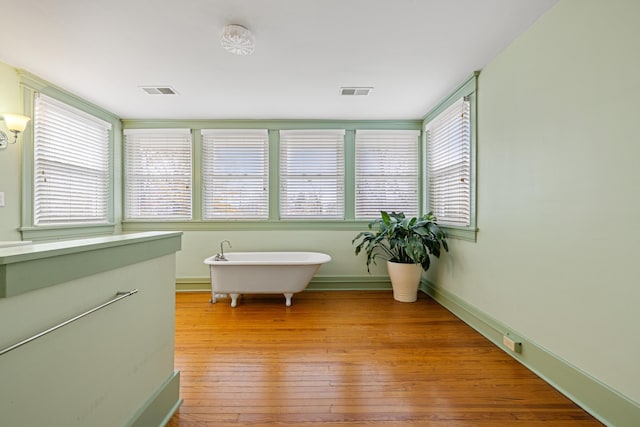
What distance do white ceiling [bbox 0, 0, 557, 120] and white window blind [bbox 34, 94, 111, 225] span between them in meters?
0.30

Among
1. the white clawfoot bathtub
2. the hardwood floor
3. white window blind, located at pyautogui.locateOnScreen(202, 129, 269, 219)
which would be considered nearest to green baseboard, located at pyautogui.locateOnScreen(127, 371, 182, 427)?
the hardwood floor

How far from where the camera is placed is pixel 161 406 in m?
1.40

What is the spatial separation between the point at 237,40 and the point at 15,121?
6.77 feet

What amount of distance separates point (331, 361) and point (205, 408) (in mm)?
863

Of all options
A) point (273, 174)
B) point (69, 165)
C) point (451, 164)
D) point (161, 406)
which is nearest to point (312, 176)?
point (273, 174)

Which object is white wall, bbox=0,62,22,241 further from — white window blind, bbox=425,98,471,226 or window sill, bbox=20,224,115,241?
white window blind, bbox=425,98,471,226

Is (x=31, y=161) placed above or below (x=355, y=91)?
below

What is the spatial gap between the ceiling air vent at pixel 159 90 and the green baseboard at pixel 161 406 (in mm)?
2635

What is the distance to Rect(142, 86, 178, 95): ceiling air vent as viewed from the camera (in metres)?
2.83

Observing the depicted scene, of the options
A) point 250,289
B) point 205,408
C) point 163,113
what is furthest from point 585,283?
point 163,113

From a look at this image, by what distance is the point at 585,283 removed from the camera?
5.12ft

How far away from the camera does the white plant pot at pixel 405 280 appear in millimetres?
3278

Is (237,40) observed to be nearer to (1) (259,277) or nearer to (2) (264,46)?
(2) (264,46)

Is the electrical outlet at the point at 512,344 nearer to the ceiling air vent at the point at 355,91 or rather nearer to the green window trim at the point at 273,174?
the green window trim at the point at 273,174
